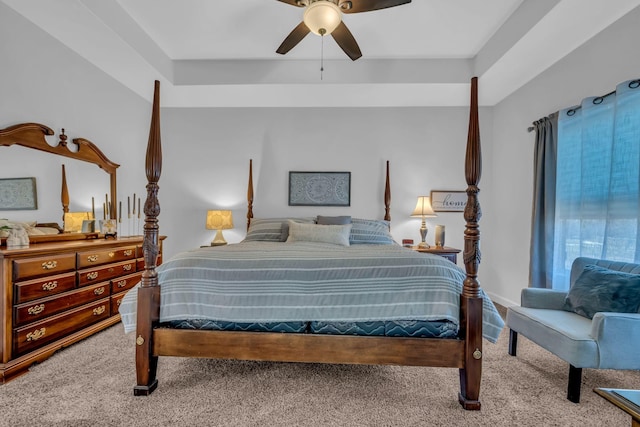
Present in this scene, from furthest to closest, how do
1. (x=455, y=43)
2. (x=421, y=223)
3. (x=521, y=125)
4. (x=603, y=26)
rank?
1. (x=421, y=223)
2. (x=521, y=125)
3. (x=455, y=43)
4. (x=603, y=26)

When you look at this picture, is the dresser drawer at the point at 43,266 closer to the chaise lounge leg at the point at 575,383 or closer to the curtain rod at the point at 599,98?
the chaise lounge leg at the point at 575,383

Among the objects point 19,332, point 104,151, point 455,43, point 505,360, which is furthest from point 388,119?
point 19,332

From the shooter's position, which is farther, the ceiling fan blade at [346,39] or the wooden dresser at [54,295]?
the ceiling fan blade at [346,39]

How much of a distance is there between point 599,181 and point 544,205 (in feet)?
1.84

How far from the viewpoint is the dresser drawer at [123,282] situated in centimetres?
276

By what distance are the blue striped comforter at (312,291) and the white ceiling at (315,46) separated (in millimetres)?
2322

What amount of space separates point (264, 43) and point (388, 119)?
1821mm

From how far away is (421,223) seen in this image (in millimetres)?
4023

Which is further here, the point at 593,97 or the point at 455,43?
the point at 455,43

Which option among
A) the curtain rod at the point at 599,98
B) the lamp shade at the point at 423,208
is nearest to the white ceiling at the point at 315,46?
the curtain rod at the point at 599,98

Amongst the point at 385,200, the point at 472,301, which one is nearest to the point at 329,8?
the point at 472,301

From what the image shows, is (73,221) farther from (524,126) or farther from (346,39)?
(524,126)

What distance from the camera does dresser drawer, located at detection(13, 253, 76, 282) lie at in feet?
6.35

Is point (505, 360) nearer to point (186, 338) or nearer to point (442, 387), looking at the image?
point (442, 387)
